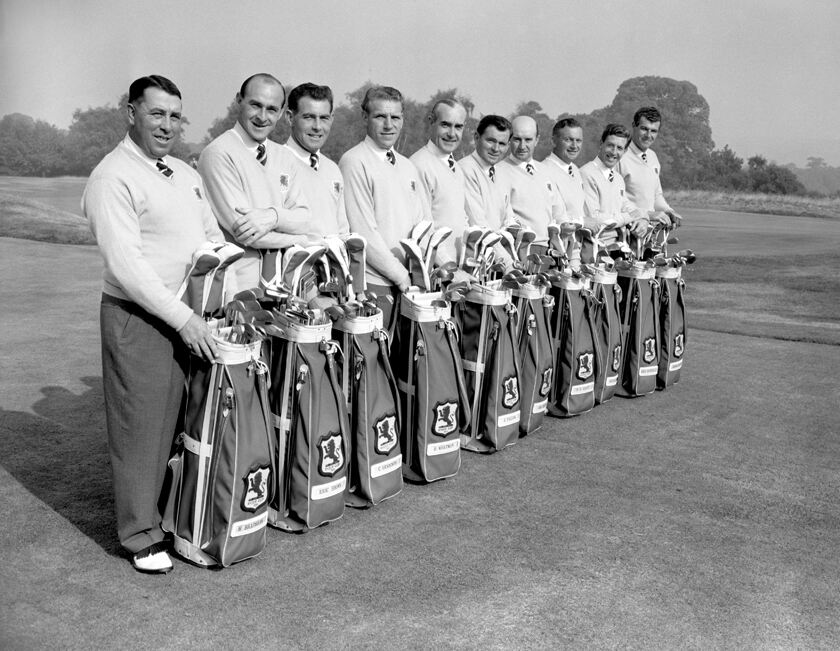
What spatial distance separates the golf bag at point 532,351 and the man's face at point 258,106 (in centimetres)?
181

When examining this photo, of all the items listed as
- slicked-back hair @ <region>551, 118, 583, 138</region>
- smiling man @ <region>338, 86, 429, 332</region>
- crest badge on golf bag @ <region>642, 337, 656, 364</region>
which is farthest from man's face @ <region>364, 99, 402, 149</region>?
crest badge on golf bag @ <region>642, 337, 656, 364</region>

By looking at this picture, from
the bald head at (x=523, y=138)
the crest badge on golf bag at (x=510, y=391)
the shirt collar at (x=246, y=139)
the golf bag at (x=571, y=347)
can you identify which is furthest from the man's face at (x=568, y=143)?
the shirt collar at (x=246, y=139)

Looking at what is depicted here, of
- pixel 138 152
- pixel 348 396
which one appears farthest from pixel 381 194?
pixel 138 152

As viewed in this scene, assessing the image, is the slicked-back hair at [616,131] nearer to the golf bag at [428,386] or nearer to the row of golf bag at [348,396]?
the row of golf bag at [348,396]

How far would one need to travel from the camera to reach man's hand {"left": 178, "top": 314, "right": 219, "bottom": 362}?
310cm

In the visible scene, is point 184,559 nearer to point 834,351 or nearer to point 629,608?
point 629,608

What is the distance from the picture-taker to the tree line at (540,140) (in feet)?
38.2

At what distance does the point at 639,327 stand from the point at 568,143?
1364 millimetres

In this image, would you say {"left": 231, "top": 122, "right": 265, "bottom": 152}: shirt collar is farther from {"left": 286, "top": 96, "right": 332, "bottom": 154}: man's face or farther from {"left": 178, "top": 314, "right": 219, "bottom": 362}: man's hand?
{"left": 178, "top": 314, "right": 219, "bottom": 362}: man's hand

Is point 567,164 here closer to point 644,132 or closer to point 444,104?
point 644,132

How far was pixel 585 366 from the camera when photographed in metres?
5.43

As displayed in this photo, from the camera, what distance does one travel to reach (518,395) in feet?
15.7

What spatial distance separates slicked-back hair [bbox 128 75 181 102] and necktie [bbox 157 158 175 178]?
9.2 inches

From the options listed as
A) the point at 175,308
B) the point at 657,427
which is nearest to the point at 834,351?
the point at 657,427
